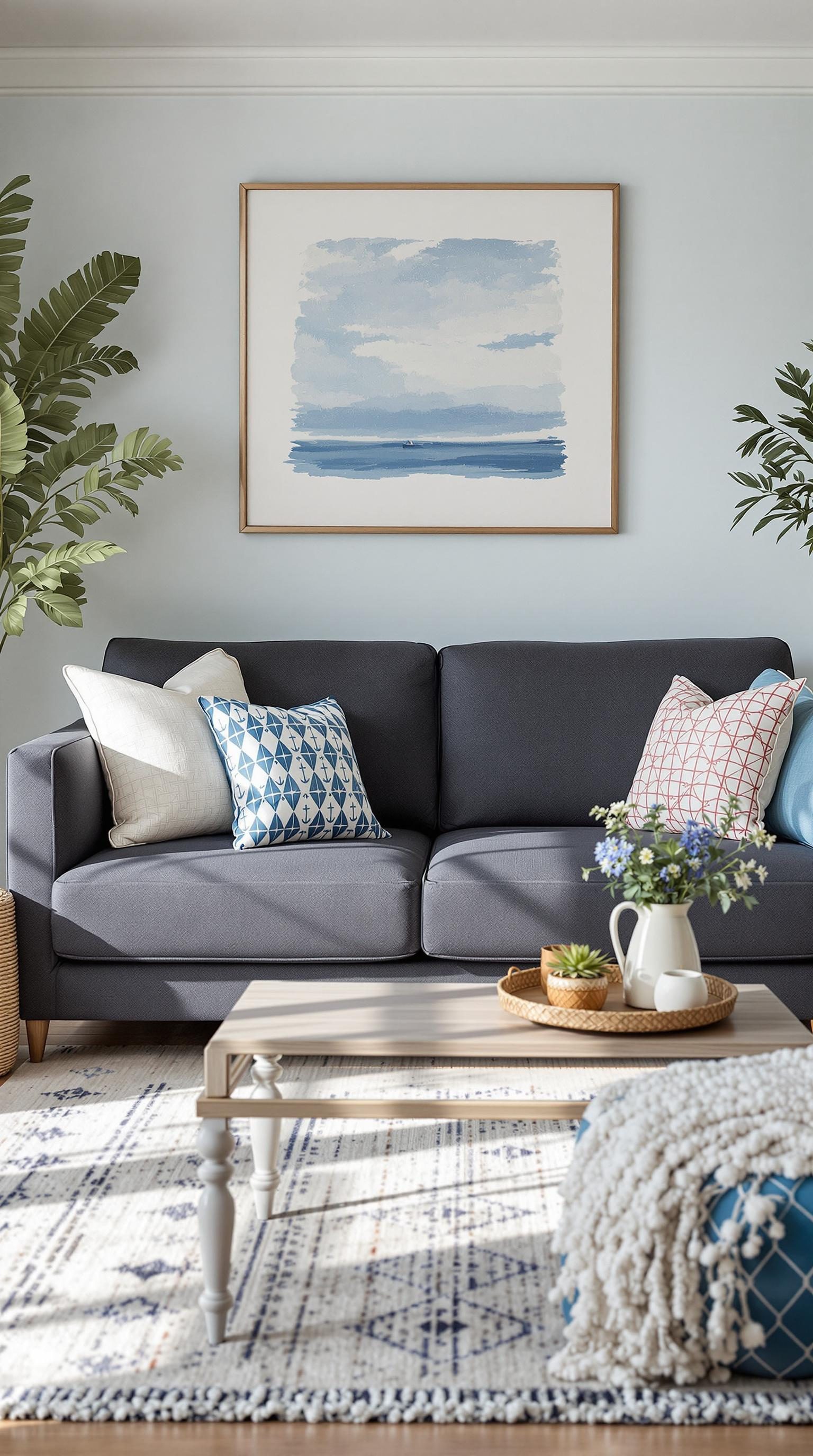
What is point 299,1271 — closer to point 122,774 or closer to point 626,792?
point 122,774

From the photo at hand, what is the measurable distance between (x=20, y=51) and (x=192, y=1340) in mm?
3623

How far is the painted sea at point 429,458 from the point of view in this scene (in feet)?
12.1

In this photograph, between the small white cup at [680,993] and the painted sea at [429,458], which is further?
the painted sea at [429,458]

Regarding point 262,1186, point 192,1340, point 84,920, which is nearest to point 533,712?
point 84,920

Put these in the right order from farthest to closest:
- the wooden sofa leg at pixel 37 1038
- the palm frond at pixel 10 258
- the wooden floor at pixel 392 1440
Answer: the palm frond at pixel 10 258 < the wooden sofa leg at pixel 37 1038 < the wooden floor at pixel 392 1440

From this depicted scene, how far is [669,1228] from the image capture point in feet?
4.87

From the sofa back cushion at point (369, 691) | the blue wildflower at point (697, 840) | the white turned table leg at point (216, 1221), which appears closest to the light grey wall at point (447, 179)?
the sofa back cushion at point (369, 691)

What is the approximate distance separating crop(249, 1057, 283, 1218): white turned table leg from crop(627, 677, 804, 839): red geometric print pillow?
1.26 meters

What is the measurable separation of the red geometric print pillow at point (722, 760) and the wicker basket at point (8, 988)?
1.50 m

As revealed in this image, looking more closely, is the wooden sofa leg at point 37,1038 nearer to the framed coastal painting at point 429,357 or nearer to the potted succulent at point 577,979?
the potted succulent at point 577,979

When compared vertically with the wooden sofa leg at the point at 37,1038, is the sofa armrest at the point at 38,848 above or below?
above

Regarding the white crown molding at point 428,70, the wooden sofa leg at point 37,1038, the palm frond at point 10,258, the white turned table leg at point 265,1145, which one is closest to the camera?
the white turned table leg at point 265,1145

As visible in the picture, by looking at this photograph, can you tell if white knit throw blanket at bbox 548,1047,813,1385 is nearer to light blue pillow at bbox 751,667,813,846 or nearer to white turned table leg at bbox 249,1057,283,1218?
white turned table leg at bbox 249,1057,283,1218

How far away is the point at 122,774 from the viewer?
9.78 feet
